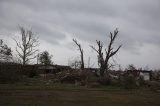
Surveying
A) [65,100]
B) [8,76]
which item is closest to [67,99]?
[65,100]

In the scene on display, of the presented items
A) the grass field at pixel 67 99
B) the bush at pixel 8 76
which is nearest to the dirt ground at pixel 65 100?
the grass field at pixel 67 99

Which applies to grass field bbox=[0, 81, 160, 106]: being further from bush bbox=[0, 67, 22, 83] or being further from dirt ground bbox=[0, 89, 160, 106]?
bush bbox=[0, 67, 22, 83]

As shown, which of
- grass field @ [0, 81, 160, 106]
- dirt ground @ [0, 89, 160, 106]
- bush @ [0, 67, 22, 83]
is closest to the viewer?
dirt ground @ [0, 89, 160, 106]

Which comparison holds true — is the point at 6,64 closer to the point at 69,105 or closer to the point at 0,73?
the point at 0,73

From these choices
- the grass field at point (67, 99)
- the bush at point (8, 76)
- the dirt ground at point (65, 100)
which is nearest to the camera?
the dirt ground at point (65, 100)

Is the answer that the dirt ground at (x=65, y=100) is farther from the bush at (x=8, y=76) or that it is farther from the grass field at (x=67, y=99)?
the bush at (x=8, y=76)

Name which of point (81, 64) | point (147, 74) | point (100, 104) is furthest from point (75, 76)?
point (100, 104)

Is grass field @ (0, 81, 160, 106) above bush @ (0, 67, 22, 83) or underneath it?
underneath

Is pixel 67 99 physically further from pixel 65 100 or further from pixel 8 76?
pixel 8 76

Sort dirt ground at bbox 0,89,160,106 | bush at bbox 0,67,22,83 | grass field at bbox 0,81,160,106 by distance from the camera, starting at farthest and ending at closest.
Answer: bush at bbox 0,67,22,83 < grass field at bbox 0,81,160,106 < dirt ground at bbox 0,89,160,106

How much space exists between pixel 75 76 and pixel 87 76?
2063 mm

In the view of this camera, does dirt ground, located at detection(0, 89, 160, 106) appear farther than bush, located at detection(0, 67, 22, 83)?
No

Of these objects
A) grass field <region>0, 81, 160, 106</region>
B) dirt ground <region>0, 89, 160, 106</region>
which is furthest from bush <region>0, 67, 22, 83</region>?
dirt ground <region>0, 89, 160, 106</region>

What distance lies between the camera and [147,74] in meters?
45.2
